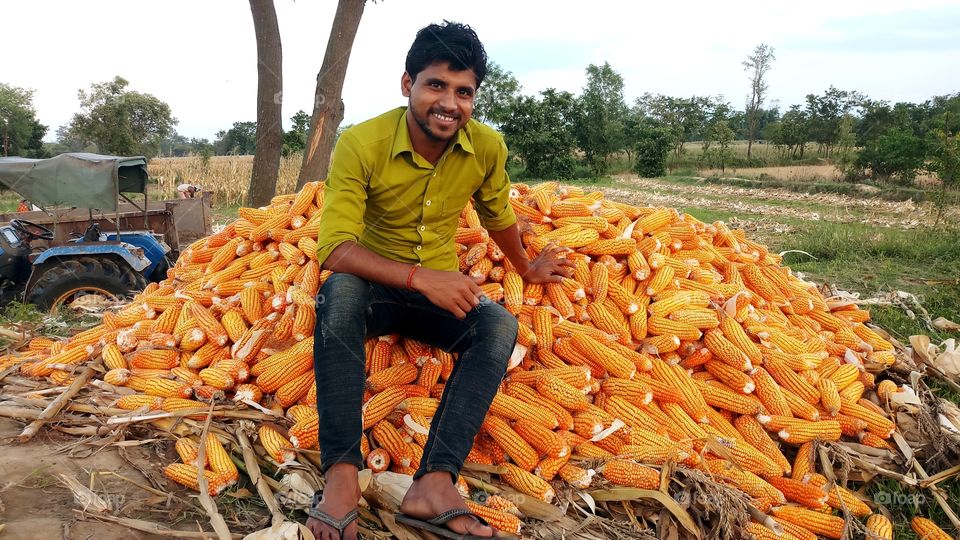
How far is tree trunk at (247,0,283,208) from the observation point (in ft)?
31.2

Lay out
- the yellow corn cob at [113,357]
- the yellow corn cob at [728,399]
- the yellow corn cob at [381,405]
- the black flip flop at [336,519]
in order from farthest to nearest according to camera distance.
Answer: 1. the yellow corn cob at [113,357]
2. the yellow corn cob at [728,399]
3. the yellow corn cob at [381,405]
4. the black flip flop at [336,519]

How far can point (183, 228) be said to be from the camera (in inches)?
402

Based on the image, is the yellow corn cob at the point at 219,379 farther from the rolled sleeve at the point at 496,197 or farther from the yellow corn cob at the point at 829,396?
the yellow corn cob at the point at 829,396

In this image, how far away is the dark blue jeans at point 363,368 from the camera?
2.15 m

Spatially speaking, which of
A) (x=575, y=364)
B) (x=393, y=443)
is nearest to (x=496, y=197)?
(x=575, y=364)

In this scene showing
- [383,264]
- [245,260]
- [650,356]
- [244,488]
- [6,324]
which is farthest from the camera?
[6,324]

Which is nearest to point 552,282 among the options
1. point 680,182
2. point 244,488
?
point 244,488

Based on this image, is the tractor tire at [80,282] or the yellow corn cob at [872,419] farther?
the tractor tire at [80,282]

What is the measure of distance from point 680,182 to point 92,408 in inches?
1235

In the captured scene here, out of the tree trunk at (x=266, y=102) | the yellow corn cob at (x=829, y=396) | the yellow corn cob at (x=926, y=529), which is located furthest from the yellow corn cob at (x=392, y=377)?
the tree trunk at (x=266, y=102)

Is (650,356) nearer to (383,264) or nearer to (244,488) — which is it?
(383,264)

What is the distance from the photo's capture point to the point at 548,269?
3387 mm

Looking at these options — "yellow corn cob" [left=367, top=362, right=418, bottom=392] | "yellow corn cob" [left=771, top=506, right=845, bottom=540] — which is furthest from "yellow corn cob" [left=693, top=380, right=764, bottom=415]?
"yellow corn cob" [left=367, top=362, right=418, bottom=392]

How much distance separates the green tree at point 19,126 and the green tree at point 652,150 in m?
35.3
